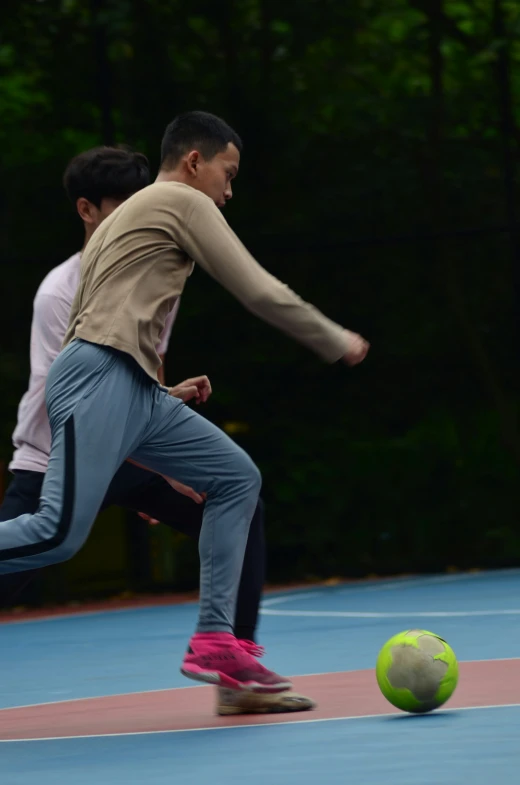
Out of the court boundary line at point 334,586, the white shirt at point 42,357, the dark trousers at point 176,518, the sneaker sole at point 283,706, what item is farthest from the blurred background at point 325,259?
the sneaker sole at point 283,706

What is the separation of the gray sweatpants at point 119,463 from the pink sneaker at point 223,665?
0.04 meters

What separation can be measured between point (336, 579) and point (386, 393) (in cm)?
137

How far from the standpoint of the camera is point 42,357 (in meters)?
5.70

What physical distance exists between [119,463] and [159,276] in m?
0.56

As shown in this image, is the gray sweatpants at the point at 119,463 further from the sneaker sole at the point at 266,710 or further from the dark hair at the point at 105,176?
the dark hair at the point at 105,176

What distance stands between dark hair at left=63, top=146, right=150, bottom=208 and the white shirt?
0.24m

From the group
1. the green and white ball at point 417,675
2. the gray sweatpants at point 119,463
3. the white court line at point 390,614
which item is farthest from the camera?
the white court line at point 390,614

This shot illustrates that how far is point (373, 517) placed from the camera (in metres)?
12.0

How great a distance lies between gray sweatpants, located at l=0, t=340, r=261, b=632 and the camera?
4.77 metres

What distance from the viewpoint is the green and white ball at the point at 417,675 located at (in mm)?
4965

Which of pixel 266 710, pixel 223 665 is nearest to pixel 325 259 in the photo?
pixel 266 710

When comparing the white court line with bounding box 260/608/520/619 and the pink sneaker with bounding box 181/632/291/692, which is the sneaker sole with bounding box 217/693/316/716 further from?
the white court line with bounding box 260/608/520/619

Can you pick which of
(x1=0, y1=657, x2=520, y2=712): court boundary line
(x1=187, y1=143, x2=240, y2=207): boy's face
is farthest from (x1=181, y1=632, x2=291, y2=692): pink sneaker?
(x1=187, y1=143, x2=240, y2=207): boy's face

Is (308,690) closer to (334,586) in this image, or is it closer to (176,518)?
(176,518)
